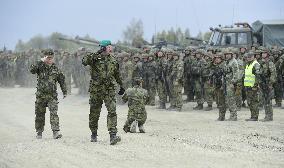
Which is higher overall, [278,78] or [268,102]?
[278,78]

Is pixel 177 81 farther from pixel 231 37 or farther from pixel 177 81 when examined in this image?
pixel 231 37

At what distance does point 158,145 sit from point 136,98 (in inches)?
132

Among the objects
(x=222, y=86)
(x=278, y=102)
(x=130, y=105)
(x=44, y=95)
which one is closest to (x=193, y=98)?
(x=278, y=102)

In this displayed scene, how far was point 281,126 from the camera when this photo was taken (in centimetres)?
1744

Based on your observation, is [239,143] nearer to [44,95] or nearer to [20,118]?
[44,95]

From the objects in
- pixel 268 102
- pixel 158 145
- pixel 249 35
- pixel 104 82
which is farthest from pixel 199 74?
pixel 158 145

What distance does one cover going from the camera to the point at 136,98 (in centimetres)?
1595

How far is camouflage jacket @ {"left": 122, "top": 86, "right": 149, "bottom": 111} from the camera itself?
15909 mm

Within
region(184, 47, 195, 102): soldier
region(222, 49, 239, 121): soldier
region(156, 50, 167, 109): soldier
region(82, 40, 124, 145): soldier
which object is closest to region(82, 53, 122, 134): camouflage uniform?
region(82, 40, 124, 145): soldier

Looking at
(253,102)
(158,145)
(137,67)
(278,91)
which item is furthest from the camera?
(137,67)

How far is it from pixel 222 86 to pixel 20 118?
607cm

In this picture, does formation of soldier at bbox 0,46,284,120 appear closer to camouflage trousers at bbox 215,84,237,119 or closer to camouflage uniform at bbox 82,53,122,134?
camouflage trousers at bbox 215,84,237,119

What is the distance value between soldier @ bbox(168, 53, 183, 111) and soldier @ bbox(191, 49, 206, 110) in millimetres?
664

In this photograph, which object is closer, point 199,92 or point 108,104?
point 108,104
